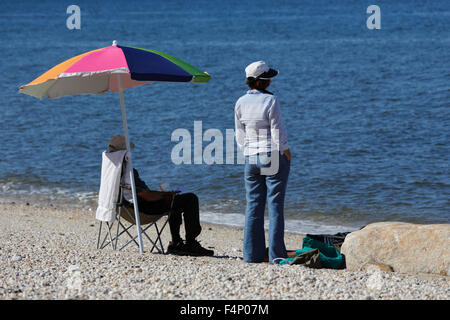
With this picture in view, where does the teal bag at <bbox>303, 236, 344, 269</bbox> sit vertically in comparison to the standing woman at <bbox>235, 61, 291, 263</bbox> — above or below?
below

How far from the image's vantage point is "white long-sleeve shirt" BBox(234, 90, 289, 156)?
5.90m

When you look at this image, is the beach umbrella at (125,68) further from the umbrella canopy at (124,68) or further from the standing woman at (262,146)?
the standing woman at (262,146)

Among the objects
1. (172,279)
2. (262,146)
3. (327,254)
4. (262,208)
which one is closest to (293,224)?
(327,254)

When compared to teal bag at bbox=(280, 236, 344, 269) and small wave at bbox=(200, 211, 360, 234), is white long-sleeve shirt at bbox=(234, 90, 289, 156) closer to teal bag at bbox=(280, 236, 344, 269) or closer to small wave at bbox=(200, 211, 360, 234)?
teal bag at bbox=(280, 236, 344, 269)

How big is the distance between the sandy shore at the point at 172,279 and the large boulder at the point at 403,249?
0.17 metres

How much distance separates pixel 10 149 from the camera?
1563cm

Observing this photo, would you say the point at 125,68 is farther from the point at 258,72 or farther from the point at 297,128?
the point at 297,128

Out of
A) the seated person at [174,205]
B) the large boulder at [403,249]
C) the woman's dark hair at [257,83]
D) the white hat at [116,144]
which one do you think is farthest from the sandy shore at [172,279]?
the woman's dark hair at [257,83]

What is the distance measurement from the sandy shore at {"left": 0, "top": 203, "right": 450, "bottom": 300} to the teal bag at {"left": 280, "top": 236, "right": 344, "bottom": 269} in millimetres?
308

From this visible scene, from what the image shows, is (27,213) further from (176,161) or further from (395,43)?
(395,43)

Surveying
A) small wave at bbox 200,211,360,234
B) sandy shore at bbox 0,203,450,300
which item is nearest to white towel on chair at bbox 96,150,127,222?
sandy shore at bbox 0,203,450,300

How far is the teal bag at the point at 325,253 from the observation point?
6246mm

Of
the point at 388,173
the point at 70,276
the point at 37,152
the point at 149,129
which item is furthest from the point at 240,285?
the point at 149,129

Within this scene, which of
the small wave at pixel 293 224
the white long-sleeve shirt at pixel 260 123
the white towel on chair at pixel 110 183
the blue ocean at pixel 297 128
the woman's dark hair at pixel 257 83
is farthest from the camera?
the blue ocean at pixel 297 128
